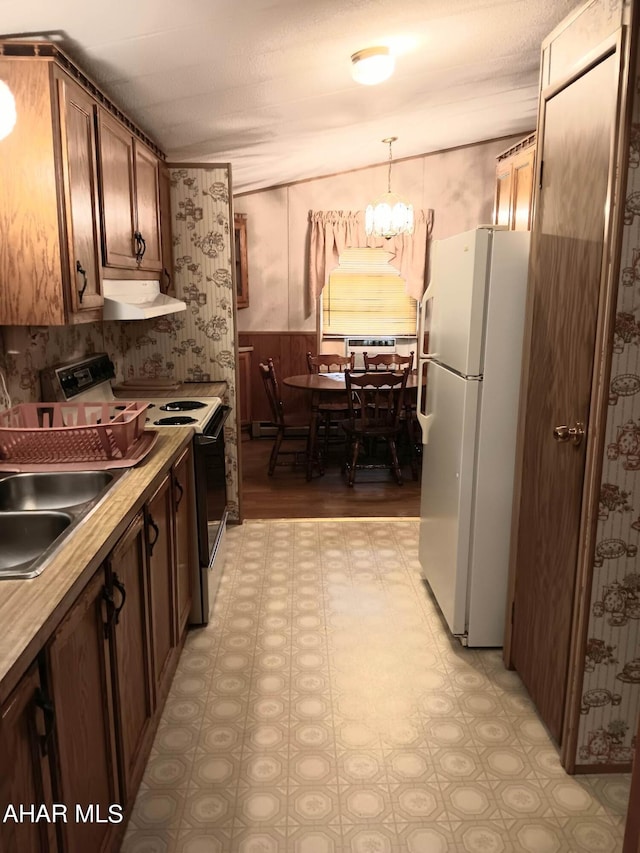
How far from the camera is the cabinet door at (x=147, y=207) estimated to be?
10.1 feet

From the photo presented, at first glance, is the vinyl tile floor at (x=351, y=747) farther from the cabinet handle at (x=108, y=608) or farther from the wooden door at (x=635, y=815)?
the wooden door at (x=635, y=815)

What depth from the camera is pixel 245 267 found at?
628 centimetres

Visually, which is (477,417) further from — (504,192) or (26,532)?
(504,192)

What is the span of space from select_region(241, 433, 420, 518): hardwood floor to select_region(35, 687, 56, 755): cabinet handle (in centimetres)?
312

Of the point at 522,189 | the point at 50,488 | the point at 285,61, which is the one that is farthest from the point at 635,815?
the point at 522,189

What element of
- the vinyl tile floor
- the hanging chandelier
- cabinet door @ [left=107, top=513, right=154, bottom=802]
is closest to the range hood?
cabinet door @ [left=107, top=513, right=154, bottom=802]

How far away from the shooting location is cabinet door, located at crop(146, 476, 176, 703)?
80.0 inches

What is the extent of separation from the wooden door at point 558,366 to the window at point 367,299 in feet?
14.0

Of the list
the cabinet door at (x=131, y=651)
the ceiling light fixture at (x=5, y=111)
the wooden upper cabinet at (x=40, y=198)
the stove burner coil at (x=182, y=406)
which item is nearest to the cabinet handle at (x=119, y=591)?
the cabinet door at (x=131, y=651)

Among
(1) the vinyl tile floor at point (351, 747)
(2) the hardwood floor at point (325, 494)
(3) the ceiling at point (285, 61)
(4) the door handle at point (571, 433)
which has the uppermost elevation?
(3) the ceiling at point (285, 61)

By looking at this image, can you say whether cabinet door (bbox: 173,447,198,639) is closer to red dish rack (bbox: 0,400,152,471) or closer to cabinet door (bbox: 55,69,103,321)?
red dish rack (bbox: 0,400,152,471)

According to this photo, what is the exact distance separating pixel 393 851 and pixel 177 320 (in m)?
3.00

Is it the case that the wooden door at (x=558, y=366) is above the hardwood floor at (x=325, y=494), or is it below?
above

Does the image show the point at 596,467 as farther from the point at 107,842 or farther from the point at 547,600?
the point at 107,842
